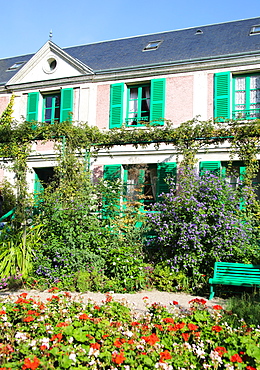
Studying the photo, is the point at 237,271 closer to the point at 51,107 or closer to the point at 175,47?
the point at 175,47

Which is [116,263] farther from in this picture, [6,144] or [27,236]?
[6,144]

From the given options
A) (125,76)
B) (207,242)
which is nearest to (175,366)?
(207,242)

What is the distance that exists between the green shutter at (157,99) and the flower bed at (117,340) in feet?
28.7

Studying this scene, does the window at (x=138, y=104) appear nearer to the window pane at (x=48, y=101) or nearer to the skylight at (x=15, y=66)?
the window pane at (x=48, y=101)

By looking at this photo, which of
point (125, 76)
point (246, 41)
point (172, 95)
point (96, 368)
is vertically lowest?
point (96, 368)

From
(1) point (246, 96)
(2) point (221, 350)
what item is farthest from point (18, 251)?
(1) point (246, 96)

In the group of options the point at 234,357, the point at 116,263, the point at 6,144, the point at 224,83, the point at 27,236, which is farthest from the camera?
the point at 224,83

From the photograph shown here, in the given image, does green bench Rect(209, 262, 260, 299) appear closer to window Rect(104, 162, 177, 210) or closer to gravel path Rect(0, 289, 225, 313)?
gravel path Rect(0, 289, 225, 313)

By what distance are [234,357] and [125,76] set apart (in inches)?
425

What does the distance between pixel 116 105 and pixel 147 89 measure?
120 centimetres

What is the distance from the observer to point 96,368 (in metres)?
2.46

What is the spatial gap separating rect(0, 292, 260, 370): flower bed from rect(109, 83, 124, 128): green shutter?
353 inches

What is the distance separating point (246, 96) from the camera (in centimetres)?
1093

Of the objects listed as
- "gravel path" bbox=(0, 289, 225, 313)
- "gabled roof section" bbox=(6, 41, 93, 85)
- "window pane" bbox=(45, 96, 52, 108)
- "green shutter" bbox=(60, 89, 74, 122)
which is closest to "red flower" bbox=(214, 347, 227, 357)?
"gravel path" bbox=(0, 289, 225, 313)
